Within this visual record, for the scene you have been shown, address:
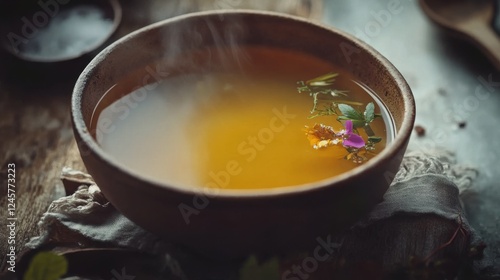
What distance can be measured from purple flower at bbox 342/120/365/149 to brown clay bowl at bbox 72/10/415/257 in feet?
0.28

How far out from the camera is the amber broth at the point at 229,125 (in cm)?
124

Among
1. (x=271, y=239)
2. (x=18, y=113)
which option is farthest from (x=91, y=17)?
(x=271, y=239)

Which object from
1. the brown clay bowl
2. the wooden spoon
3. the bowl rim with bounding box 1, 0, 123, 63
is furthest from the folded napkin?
the wooden spoon

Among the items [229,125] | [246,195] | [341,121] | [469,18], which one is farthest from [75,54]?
[469,18]

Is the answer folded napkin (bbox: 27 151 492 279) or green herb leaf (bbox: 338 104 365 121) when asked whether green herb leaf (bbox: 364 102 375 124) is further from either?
folded napkin (bbox: 27 151 492 279)

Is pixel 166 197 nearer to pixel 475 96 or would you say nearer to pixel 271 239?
pixel 271 239

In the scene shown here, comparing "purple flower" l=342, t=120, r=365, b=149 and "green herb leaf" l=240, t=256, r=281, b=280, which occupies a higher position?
"purple flower" l=342, t=120, r=365, b=149

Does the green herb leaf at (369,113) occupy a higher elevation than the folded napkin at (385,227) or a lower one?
higher

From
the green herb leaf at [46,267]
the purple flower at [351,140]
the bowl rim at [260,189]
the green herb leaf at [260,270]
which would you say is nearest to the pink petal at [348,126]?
the purple flower at [351,140]

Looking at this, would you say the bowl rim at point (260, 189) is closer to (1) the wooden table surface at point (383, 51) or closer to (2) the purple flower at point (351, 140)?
(2) the purple flower at point (351, 140)

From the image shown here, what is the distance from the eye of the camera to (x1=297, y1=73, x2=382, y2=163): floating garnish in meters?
1.29

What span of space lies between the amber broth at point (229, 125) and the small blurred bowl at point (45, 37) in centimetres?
47

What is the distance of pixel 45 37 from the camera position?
196cm

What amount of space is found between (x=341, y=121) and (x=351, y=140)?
9 cm
